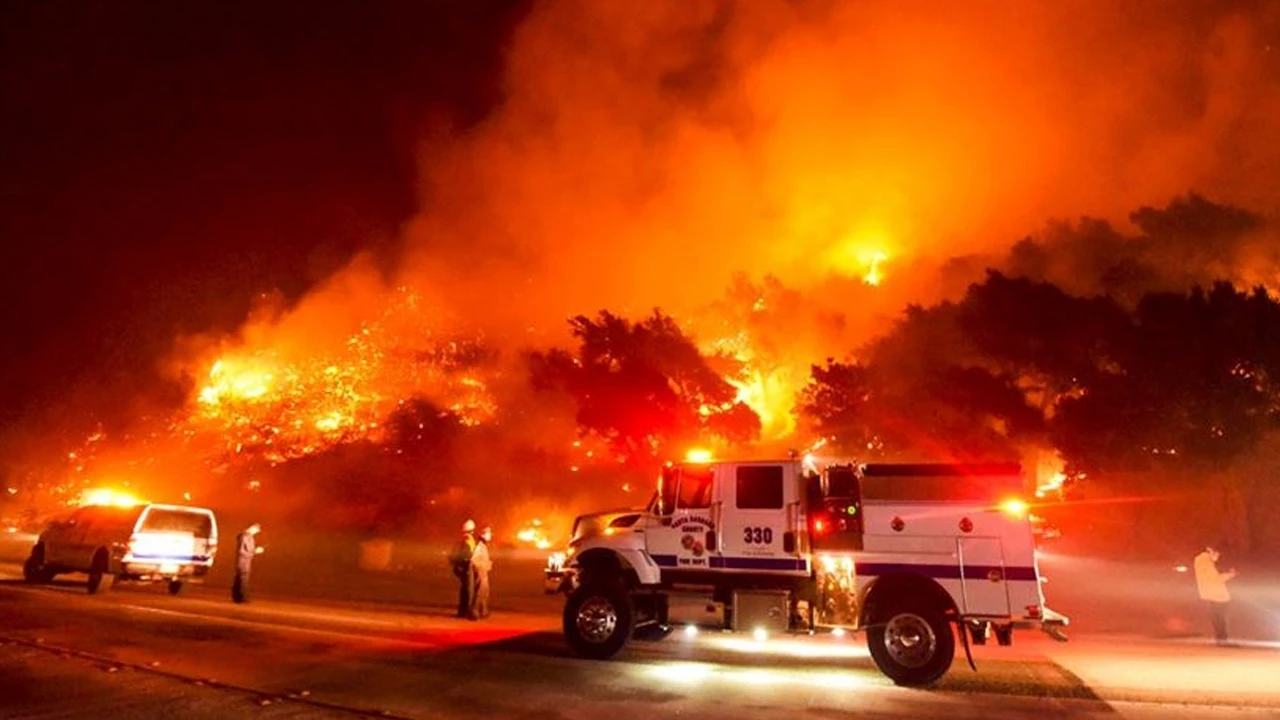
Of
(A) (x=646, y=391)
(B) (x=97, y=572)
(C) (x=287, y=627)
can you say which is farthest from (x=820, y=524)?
(A) (x=646, y=391)

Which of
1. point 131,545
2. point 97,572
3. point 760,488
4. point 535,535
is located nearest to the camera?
point 760,488

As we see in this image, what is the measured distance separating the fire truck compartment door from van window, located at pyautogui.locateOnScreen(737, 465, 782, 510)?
2.11 meters

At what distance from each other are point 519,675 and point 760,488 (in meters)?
3.42

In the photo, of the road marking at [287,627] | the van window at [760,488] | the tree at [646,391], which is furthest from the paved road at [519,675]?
the tree at [646,391]

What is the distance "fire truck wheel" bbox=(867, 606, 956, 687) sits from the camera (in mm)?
9714

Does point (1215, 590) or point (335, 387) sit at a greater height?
point (335, 387)

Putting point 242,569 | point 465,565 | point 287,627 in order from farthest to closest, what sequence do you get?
point 242,569, point 465,565, point 287,627

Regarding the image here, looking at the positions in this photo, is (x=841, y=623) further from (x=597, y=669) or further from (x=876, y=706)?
(x=597, y=669)

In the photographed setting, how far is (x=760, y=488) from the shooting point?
35.9 ft


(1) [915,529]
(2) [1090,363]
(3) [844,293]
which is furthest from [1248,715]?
(3) [844,293]

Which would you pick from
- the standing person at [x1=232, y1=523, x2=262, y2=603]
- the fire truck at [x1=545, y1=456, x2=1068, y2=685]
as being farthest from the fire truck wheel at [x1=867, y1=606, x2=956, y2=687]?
the standing person at [x1=232, y1=523, x2=262, y2=603]

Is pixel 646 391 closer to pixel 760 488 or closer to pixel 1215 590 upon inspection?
pixel 1215 590

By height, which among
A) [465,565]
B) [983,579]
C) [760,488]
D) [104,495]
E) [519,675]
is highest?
[104,495]

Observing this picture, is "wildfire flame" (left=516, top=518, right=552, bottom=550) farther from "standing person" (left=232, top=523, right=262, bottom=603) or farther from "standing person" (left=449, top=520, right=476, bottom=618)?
"standing person" (left=449, top=520, right=476, bottom=618)
